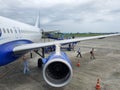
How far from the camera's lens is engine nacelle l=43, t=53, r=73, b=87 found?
6.42 m

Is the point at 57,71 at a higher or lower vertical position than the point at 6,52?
lower

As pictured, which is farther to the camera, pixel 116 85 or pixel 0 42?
pixel 116 85

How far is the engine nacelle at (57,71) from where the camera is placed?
6.42 m

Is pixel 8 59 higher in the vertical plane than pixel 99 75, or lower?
higher

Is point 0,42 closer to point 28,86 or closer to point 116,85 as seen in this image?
point 28,86

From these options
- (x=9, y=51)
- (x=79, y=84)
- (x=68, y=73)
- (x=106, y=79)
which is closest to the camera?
(x=68, y=73)

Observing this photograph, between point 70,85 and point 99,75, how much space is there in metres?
2.75

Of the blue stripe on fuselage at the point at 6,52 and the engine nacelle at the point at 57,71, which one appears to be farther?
the blue stripe on fuselage at the point at 6,52

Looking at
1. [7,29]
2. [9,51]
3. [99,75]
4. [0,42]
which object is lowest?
[99,75]

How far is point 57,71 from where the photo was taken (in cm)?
719

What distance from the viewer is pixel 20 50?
329 inches

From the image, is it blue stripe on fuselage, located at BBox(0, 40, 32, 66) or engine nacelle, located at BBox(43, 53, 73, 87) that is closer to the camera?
engine nacelle, located at BBox(43, 53, 73, 87)

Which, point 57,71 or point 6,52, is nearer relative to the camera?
point 57,71

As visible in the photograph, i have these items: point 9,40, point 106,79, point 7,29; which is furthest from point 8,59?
point 106,79
